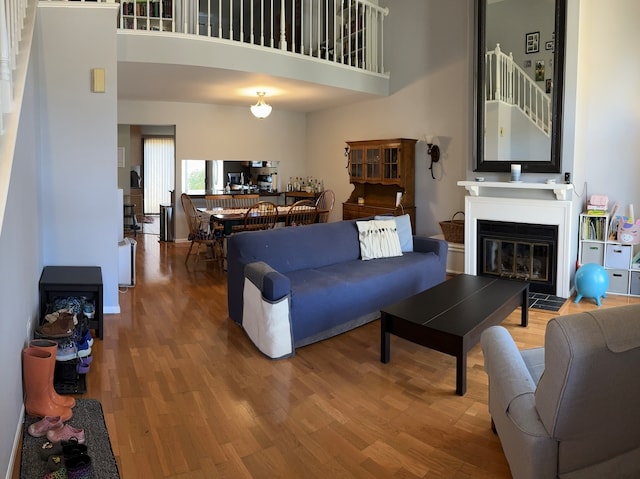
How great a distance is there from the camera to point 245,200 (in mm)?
8625

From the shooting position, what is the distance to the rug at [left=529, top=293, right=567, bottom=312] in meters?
4.85

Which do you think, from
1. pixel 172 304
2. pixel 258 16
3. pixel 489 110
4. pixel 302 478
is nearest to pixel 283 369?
pixel 302 478

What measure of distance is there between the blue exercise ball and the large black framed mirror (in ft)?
3.55

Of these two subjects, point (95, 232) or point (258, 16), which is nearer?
point (95, 232)

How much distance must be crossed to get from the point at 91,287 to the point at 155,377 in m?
1.00

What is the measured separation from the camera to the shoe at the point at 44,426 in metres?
2.43

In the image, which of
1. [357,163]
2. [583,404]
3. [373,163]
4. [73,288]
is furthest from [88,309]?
[357,163]

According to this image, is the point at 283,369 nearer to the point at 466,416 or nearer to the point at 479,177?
the point at 466,416

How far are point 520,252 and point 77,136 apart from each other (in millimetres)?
4620

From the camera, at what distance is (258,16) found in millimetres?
9047

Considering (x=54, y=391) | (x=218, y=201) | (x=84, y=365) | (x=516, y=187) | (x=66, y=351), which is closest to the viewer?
(x=54, y=391)

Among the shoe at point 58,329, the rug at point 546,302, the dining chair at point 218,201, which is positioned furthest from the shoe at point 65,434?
the dining chair at point 218,201

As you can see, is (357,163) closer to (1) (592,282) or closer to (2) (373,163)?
(2) (373,163)

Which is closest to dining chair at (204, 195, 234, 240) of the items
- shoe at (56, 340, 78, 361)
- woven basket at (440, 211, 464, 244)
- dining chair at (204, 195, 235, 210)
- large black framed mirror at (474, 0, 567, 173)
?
dining chair at (204, 195, 235, 210)
